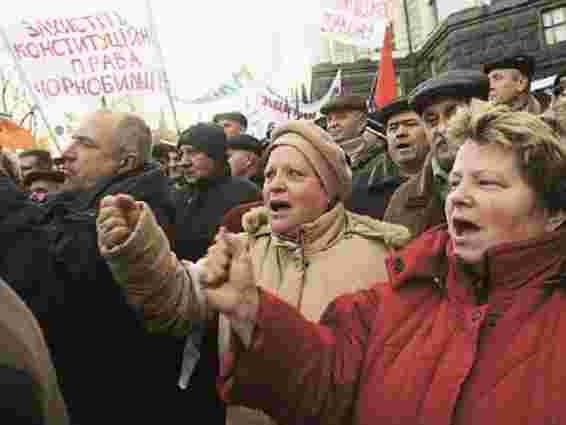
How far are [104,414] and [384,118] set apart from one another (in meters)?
2.48

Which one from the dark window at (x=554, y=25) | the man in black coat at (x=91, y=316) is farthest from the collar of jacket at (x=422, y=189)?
the dark window at (x=554, y=25)

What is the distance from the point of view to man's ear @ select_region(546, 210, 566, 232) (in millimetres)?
1845

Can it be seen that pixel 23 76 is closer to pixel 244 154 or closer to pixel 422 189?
pixel 244 154

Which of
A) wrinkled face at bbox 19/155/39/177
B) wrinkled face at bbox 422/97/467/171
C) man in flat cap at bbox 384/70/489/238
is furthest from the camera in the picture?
wrinkled face at bbox 19/155/39/177

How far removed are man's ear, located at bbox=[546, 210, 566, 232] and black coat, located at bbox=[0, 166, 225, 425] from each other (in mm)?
1203

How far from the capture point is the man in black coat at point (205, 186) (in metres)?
4.16

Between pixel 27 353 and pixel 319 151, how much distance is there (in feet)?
6.41

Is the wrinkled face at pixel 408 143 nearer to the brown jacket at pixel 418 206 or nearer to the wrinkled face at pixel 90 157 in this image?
the brown jacket at pixel 418 206

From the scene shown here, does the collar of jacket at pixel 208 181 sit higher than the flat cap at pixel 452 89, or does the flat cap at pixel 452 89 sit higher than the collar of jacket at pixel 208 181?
the flat cap at pixel 452 89

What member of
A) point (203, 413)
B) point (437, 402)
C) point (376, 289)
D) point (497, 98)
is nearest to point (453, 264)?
point (376, 289)

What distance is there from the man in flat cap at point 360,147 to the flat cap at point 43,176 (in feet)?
7.33

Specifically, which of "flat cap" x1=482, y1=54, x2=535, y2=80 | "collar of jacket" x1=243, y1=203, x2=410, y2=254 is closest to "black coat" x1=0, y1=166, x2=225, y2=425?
"collar of jacket" x1=243, y1=203, x2=410, y2=254

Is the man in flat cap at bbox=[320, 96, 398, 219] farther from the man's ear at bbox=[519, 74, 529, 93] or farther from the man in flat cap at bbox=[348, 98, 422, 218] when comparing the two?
the man's ear at bbox=[519, 74, 529, 93]

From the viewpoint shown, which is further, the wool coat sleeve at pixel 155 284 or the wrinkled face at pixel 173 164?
the wrinkled face at pixel 173 164
